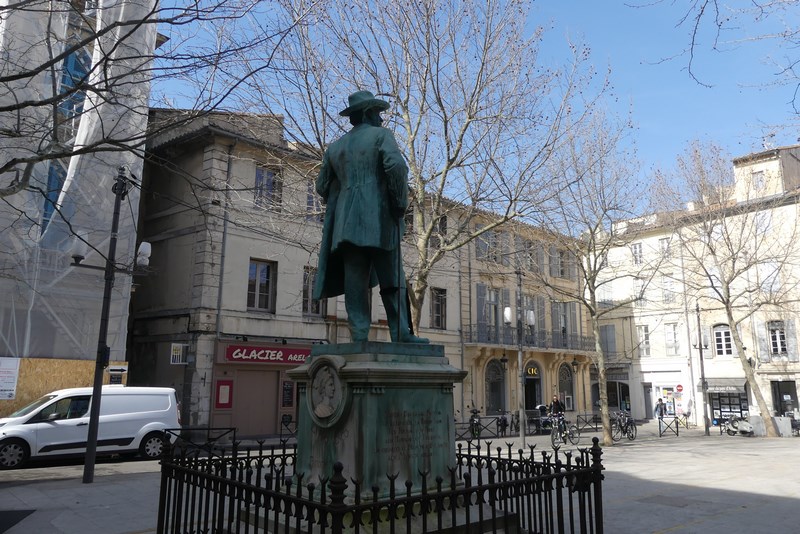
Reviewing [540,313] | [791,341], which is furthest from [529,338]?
[791,341]

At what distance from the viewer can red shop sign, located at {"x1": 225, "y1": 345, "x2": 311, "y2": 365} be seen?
20.6 meters

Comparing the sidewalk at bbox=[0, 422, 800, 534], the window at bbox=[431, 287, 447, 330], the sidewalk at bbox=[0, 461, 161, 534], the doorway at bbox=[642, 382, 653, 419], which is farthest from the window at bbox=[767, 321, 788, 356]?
the sidewalk at bbox=[0, 461, 161, 534]

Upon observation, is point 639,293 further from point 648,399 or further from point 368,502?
point 648,399

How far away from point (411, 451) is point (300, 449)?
3.48 feet

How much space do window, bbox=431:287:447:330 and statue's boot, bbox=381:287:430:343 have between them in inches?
888

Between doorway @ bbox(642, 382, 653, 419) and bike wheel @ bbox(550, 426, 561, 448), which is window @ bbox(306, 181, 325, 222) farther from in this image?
doorway @ bbox(642, 382, 653, 419)

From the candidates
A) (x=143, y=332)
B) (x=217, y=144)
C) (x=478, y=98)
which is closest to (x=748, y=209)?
(x=478, y=98)

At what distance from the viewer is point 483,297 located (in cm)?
3070

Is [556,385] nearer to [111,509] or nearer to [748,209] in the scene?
[748,209]

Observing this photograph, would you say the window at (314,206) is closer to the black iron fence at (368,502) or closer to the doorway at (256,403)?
the doorway at (256,403)

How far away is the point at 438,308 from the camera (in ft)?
94.6

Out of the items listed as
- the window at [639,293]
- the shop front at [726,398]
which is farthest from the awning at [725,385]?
the window at [639,293]

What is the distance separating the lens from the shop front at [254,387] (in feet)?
66.8

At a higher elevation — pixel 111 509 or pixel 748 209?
pixel 748 209
